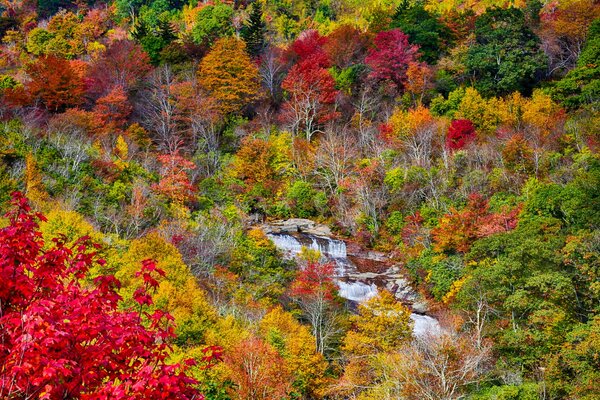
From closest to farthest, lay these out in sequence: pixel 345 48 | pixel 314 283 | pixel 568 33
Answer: pixel 314 283 < pixel 568 33 < pixel 345 48

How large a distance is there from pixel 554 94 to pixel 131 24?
1881 inches

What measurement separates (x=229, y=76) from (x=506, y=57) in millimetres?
21242

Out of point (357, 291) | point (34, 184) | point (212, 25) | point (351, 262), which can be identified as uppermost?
point (212, 25)

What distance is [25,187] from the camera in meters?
27.6

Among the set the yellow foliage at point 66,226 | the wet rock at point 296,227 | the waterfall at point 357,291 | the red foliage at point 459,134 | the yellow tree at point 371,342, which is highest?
the yellow foliage at point 66,226

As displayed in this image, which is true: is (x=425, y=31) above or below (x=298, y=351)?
above

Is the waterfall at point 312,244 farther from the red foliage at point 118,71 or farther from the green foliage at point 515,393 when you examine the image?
the red foliage at point 118,71

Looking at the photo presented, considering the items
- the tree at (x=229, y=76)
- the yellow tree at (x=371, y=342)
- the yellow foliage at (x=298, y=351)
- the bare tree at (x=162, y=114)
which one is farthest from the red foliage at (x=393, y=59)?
the yellow foliage at (x=298, y=351)

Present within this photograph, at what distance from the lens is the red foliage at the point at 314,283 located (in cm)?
2650

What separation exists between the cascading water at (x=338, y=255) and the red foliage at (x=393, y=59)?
604 inches

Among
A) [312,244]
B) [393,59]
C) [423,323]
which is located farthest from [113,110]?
[423,323]

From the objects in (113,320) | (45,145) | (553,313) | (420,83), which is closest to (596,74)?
(420,83)

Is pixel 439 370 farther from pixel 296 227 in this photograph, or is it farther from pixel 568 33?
pixel 568 33

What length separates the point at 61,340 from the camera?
16.0 ft
